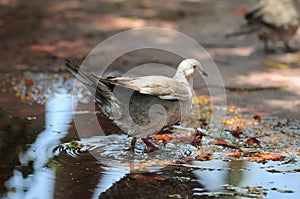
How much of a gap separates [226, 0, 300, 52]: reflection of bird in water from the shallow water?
2.60 metres

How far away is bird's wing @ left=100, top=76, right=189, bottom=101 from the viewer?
4.48 meters

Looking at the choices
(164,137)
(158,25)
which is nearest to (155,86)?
(164,137)

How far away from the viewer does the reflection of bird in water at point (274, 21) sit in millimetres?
8023

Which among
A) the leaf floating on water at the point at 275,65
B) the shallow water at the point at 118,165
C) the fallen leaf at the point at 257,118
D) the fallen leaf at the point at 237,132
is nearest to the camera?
the shallow water at the point at 118,165

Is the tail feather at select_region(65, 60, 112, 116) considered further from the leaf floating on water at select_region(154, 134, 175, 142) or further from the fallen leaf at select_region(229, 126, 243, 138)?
the fallen leaf at select_region(229, 126, 243, 138)

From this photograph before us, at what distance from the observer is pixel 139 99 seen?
4.54 meters

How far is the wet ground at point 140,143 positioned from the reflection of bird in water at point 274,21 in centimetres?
31

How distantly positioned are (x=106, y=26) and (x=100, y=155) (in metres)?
5.09

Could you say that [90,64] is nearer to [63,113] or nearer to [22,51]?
[22,51]

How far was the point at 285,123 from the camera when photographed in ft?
18.6

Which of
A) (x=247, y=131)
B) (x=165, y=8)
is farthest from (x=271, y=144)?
(x=165, y=8)

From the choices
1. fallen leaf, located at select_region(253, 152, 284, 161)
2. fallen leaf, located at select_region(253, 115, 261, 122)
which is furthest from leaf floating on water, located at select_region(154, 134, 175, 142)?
fallen leaf, located at select_region(253, 115, 261, 122)

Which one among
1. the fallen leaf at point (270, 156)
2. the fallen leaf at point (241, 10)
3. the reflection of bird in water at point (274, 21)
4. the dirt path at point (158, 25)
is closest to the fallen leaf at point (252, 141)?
the fallen leaf at point (270, 156)

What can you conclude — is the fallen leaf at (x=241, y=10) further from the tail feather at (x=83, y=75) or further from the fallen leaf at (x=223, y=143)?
the tail feather at (x=83, y=75)
